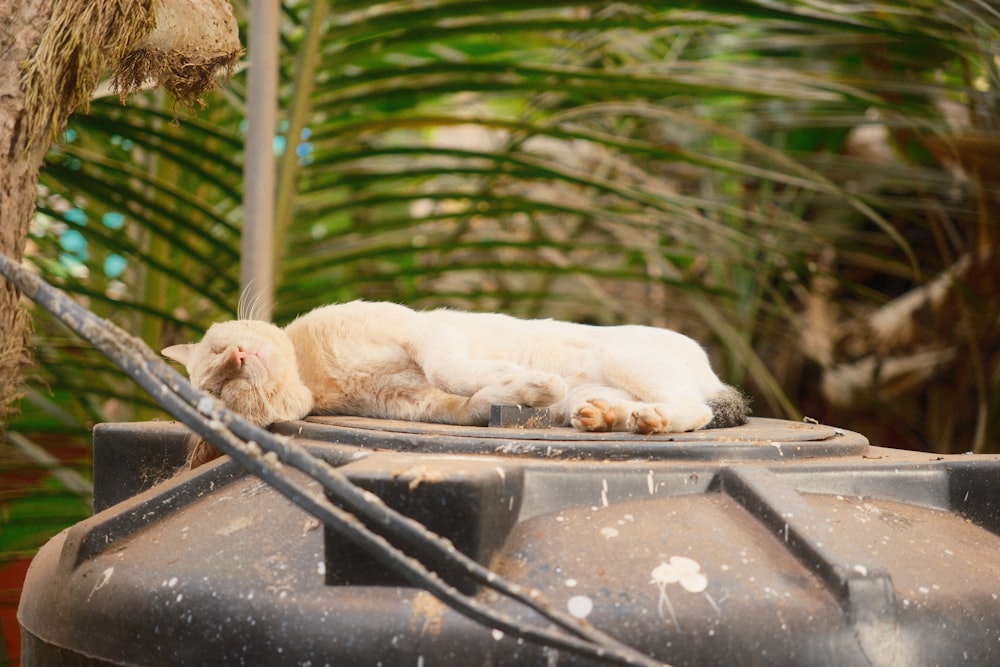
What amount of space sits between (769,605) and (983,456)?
35 centimetres

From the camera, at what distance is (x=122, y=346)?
24.0 inches

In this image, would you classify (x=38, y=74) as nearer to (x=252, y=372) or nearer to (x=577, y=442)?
(x=252, y=372)

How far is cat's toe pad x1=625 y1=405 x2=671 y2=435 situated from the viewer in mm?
965

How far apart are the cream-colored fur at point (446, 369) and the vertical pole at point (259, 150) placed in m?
0.16

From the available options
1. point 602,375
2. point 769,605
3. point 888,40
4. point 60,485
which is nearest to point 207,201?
point 60,485

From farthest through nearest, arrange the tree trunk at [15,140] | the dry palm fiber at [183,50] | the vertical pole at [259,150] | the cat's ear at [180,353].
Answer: the vertical pole at [259,150]
the cat's ear at [180,353]
the dry palm fiber at [183,50]
the tree trunk at [15,140]

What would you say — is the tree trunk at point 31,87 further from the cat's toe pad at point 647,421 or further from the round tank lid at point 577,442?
the cat's toe pad at point 647,421

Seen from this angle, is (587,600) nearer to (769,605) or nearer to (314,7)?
(769,605)

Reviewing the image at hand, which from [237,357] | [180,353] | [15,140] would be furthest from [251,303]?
[15,140]

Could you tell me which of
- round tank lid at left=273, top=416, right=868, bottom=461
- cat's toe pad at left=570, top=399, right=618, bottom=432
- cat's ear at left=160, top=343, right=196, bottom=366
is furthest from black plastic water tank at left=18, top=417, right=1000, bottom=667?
cat's ear at left=160, top=343, right=196, bottom=366

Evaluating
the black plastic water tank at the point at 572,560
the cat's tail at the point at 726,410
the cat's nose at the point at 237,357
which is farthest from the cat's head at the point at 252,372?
the cat's tail at the point at 726,410

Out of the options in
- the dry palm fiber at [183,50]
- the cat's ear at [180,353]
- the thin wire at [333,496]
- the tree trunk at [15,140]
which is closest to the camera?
the thin wire at [333,496]

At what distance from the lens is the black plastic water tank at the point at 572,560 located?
0.63 m

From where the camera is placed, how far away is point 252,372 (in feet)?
3.55
